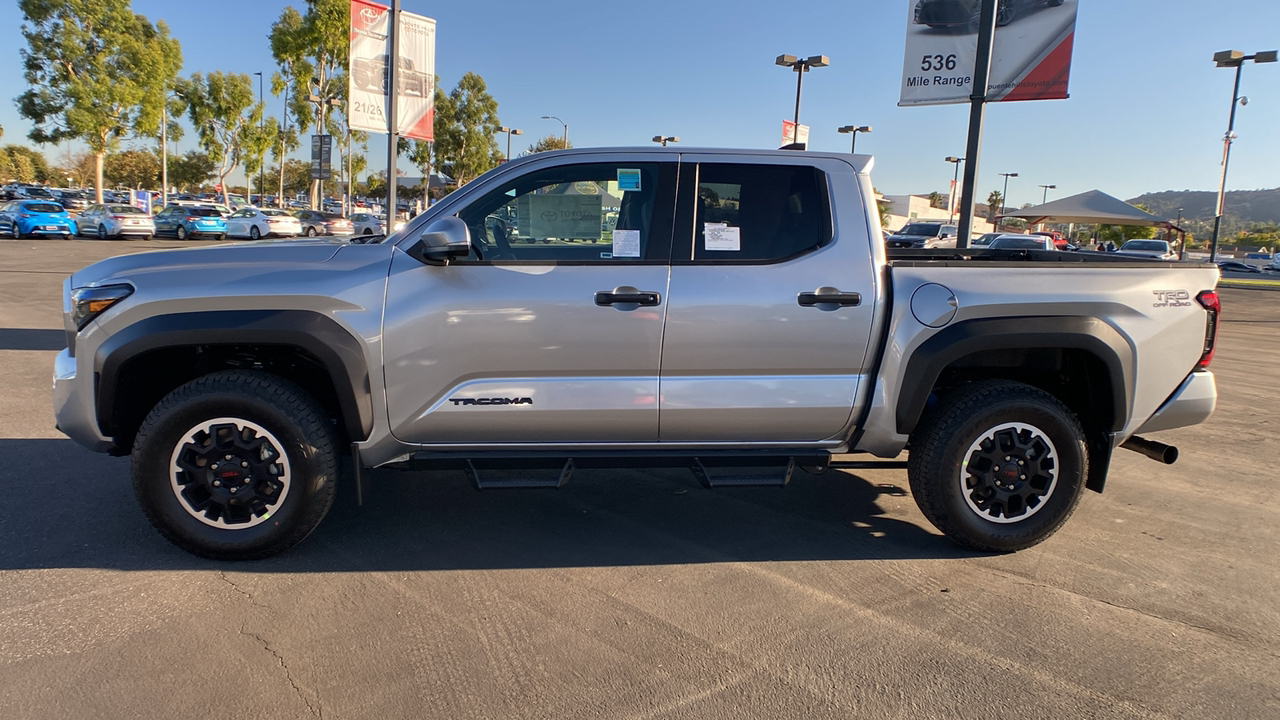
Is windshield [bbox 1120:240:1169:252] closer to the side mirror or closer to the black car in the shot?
the black car

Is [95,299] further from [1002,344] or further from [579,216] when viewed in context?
[1002,344]

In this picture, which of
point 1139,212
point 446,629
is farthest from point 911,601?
point 1139,212

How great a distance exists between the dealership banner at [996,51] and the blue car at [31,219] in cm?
3310

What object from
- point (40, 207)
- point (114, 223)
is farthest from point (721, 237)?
point (40, 207)

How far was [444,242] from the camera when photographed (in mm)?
3561

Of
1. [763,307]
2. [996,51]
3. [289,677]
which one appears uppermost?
[996,51]

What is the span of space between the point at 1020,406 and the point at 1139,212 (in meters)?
28.4

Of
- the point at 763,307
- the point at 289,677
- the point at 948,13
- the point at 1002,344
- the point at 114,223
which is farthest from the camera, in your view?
the point at 114,223

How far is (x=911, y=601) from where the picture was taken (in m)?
3.64

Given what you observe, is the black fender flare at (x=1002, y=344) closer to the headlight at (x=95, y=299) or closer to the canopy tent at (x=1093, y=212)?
the headlight at (x=95, y=299)

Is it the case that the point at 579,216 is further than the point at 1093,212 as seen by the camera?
No

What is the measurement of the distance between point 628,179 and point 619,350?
2.94ft

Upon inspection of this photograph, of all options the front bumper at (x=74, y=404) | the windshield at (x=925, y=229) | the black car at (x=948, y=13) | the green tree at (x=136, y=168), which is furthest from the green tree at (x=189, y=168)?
the front bumper at (x=74, y=404)

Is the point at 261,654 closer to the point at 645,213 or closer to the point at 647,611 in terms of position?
the point at 647,611
